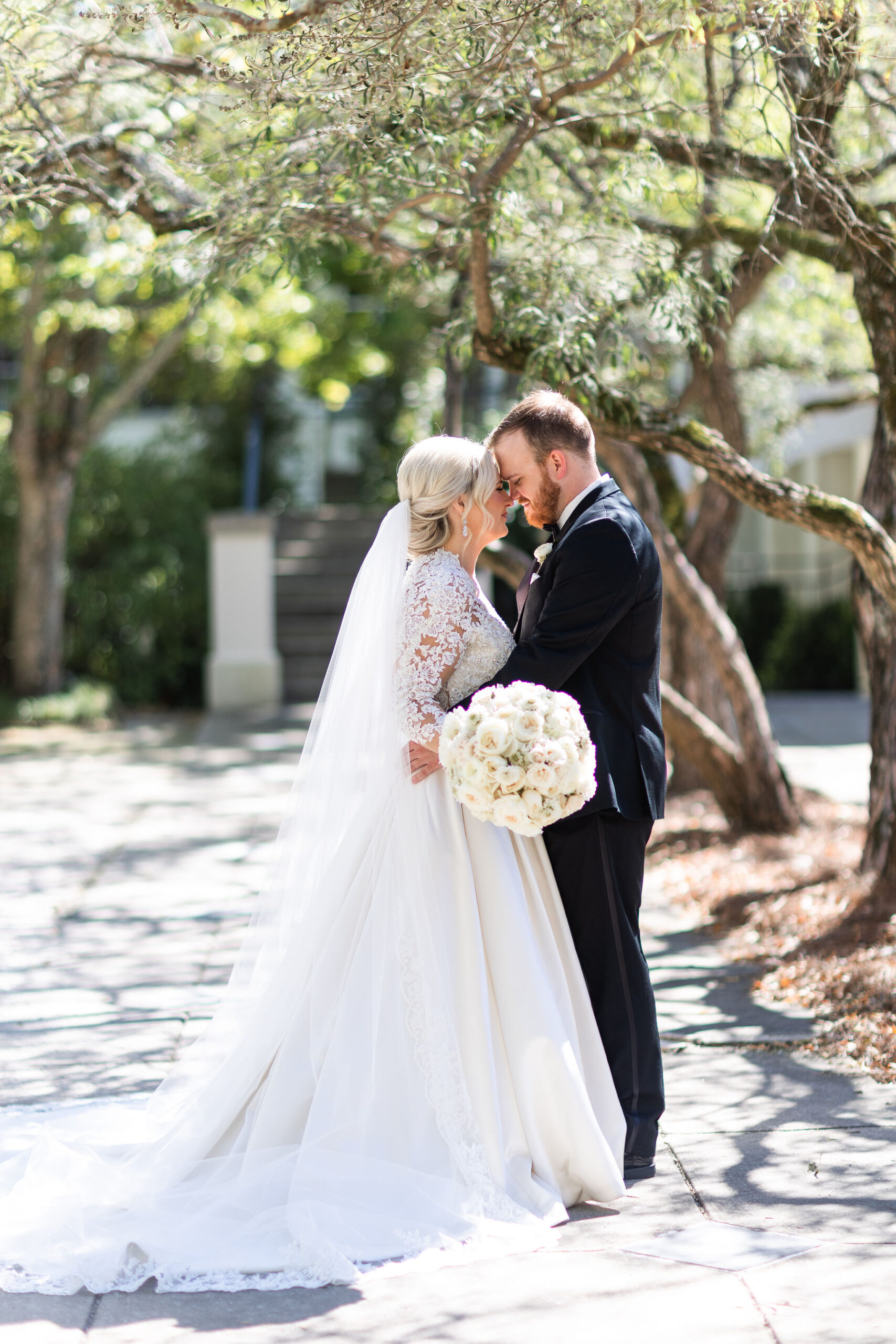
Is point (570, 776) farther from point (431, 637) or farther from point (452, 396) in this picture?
point (452, 396)

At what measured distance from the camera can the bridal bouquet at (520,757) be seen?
335 centimetres

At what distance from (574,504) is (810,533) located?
1312 cm

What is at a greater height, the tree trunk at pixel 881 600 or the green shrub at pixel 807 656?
the tree trunk at pixel 881 600

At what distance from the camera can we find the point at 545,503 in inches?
152

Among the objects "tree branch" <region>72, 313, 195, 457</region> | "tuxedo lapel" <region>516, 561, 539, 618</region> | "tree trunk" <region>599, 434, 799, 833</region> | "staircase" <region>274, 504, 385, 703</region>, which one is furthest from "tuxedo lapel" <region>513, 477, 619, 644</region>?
"tree branch" <region>72, 313, 195, 457</region>

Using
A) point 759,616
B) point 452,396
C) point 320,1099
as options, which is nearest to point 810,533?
point 759,616

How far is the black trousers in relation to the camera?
12.2 ft

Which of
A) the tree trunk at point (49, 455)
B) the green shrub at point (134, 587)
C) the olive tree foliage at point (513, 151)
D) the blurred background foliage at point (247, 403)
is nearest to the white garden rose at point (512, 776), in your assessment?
the olive tree foliage at point (513, 151)

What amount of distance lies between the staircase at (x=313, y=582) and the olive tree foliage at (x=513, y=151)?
827 cm

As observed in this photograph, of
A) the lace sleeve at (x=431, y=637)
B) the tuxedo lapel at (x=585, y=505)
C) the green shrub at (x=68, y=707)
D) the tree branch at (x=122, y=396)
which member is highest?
the tree branch at (x=122, y=396)

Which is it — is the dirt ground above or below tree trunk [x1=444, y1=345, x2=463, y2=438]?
below

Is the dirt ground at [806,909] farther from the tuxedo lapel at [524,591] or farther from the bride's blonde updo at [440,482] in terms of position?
the bride's blonde updo at [440,482]

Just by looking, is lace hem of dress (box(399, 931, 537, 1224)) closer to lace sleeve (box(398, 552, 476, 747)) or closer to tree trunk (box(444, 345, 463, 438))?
lace sleeve (box(398, 552, 476, 747))

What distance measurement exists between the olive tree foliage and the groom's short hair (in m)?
1.33
